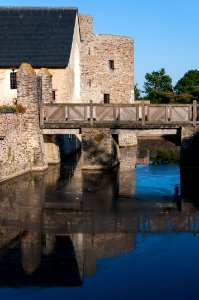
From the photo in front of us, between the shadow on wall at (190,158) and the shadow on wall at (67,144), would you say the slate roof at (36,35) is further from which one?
the shadow on wall at (190,158)

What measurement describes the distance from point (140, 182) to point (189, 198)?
16.1ft

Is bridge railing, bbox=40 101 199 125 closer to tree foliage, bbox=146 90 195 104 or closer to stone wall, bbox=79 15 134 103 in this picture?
stone wall, bbox=79 15 134 103

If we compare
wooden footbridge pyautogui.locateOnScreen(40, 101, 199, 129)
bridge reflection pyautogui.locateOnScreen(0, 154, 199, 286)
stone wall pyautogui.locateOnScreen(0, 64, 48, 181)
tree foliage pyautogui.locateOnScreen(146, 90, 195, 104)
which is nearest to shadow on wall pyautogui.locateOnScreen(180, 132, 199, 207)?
wooden footbridge pyautogui.locateOnScreen(40, 101, 199, 129)

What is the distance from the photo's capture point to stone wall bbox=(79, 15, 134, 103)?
43.6m

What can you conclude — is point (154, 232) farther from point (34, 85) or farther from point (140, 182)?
point (34, 85)

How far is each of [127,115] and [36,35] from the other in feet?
39.8

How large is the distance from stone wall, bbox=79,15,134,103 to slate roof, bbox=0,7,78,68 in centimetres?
696

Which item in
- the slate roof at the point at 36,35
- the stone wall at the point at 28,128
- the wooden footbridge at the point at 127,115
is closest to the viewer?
the stone wall at the point at 28,128

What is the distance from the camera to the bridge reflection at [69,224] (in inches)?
427

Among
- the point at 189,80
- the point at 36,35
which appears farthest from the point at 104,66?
the point at 189,80

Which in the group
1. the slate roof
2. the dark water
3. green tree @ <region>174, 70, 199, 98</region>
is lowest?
the dark water

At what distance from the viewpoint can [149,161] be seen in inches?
1309

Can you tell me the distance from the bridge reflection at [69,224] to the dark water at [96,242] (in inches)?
0.9

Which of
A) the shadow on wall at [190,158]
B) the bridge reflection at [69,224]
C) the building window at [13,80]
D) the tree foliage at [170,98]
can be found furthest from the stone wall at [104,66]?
the bridge reflection at [69,224]
